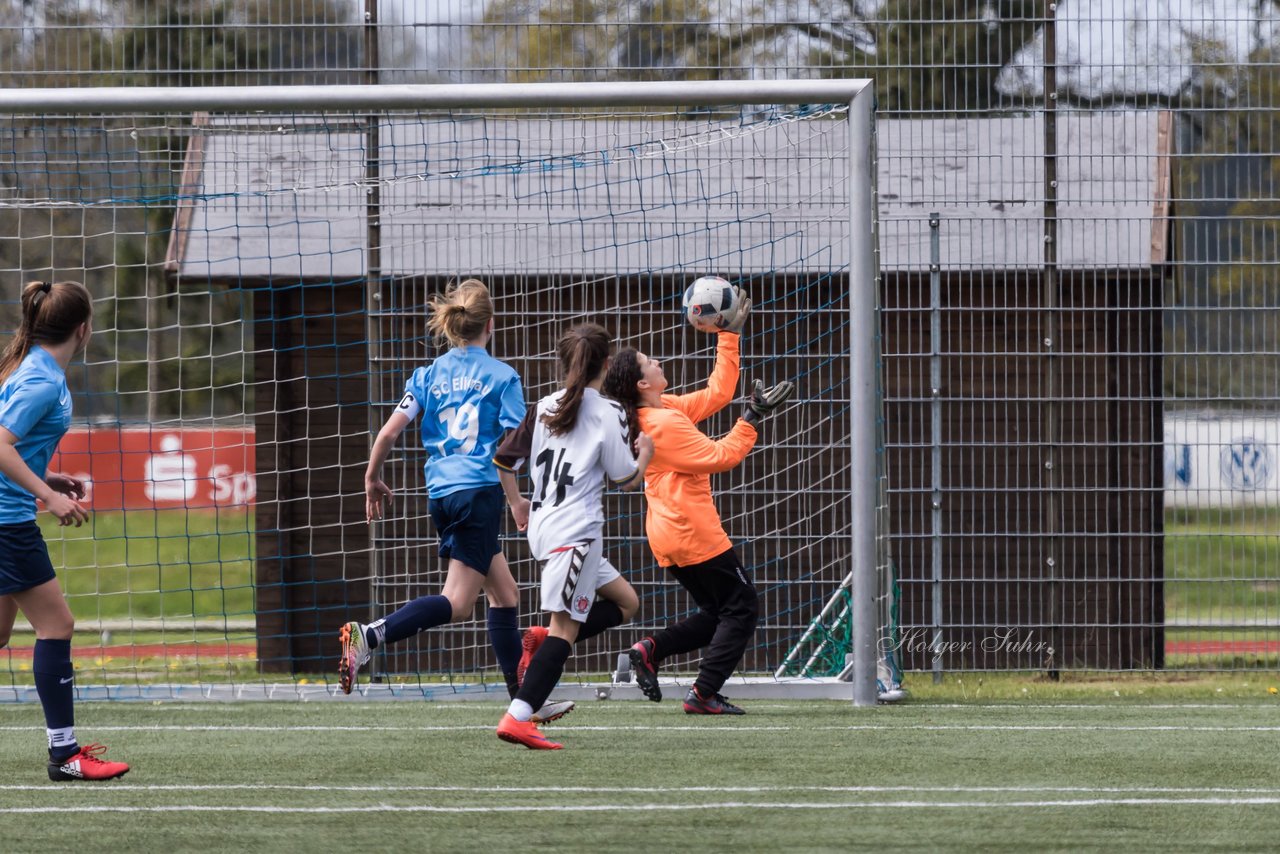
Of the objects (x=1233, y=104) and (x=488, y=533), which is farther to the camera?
(x=1233, y=104)

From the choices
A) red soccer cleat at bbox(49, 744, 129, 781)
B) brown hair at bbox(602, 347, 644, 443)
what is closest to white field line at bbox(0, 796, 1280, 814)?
red soccer cleat at bbox(49, 744, 129, 781)

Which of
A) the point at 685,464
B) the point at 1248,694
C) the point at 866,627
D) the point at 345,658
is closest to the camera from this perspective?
the point at 345,658

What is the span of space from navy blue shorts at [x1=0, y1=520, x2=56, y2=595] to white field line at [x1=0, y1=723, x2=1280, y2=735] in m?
1.97

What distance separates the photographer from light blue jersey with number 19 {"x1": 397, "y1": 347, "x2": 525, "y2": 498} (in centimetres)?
641

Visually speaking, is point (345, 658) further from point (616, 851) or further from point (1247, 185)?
point (1247, 185)

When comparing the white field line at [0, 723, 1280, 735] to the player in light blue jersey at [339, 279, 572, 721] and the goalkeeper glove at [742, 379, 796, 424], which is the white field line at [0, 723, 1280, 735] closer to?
the player in light blue jersey at [339, 279, 572, 721]

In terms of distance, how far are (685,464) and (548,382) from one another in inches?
114

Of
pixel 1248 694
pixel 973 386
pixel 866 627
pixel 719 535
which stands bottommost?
pixel 1248 694

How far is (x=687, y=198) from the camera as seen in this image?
9.10 meters

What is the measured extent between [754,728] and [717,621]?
2.23 feet

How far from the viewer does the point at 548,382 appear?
31.6ft

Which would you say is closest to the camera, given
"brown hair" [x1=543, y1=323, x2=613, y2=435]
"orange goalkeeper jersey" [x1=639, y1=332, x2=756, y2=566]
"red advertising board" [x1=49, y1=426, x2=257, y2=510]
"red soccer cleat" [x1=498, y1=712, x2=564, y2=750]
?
"red soccer cleat" [x1=498, y1=712, x2=564, y2=750]

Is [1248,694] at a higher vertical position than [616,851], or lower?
lower

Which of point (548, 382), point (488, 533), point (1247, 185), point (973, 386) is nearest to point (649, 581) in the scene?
point (548, 382)
